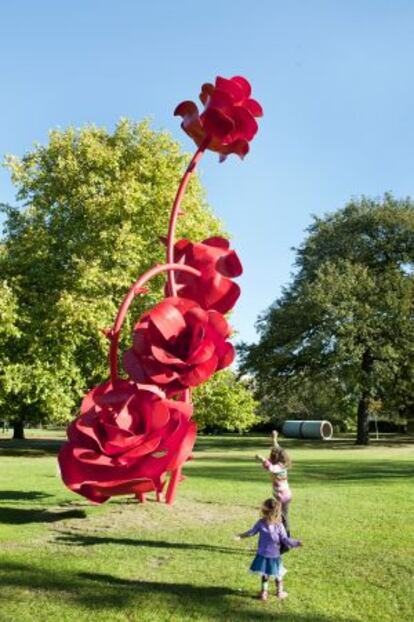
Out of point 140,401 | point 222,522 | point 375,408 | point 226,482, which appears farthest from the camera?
point 375,408

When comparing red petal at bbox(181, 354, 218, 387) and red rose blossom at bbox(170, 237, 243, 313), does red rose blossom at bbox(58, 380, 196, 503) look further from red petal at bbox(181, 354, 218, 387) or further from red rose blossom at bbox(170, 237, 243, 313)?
red rose blossom at bbox(170, 237, 243, 313)

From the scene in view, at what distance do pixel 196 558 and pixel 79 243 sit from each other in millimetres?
16748

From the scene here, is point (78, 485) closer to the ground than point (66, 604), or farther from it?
farther from it

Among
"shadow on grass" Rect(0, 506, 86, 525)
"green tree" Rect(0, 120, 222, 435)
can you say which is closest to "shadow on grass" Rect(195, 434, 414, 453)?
"green tree" Rect(0, 120, 222, 435)

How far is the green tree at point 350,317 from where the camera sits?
40.2 m

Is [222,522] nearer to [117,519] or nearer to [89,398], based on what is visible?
[117,519]

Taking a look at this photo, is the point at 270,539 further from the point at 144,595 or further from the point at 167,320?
the point at 167,320

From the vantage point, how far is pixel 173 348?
1860mm

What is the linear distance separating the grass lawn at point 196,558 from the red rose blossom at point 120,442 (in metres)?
5.85

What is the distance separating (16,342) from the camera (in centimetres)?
2441

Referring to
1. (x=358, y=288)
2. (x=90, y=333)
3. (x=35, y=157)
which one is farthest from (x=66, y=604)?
(x=358, y=288)

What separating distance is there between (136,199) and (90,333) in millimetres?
4858

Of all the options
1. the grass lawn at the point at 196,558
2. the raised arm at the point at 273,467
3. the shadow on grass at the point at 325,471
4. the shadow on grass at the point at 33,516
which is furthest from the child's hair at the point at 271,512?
the shadow on grass at the point at 325,471

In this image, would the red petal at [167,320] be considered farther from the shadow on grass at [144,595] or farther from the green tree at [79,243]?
the green tree at [79,243]
